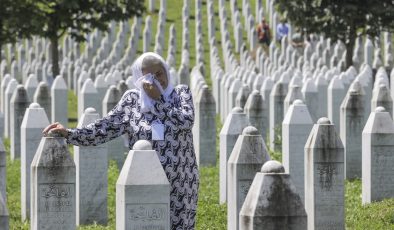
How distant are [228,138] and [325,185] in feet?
9.54

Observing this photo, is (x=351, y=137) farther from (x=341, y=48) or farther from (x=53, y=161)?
(x=341, y=48)

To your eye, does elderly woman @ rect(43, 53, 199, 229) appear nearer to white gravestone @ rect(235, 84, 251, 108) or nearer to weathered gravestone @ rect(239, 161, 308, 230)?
weathered gravestone @ rect(239, 161, 308, 230)

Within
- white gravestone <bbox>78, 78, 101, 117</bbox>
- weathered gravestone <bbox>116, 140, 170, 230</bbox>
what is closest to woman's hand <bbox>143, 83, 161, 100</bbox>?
weathered gravestone <bbox>116, 140, 170, 230</bbox>

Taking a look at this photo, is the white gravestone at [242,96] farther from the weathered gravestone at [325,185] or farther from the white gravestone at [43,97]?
the weathered gravestone at [325,185]

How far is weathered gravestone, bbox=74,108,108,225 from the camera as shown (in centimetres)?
1413

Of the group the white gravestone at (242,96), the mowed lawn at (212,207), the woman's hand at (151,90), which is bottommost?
the mowed lawn at (212,207)

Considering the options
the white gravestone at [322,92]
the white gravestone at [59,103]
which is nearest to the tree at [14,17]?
the white gravestone at [59,103]

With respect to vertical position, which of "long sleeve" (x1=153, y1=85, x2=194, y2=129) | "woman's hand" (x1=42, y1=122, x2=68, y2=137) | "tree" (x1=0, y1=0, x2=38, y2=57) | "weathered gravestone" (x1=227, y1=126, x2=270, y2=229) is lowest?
"weathered gravestone" (x1=227, y1=126, x2=270, y2=229)

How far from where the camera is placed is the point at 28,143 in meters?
14.5

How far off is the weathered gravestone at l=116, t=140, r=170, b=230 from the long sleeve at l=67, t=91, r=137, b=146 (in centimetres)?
89

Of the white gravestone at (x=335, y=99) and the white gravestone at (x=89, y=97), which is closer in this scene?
the white gravestone at (x=335, y=99)

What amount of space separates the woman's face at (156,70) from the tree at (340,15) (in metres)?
22.9

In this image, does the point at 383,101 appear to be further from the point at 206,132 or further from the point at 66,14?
the point at 66,14

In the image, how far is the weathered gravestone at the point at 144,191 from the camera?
922 centimetres
